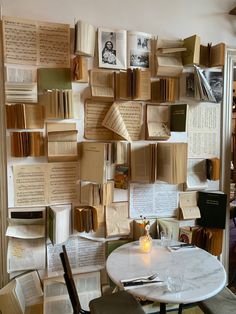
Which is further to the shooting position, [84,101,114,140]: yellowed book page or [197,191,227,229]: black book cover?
[197,191,227,229]: black book cover

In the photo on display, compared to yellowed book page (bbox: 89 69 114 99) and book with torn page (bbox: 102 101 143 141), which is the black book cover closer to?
book with torn page (bbox: 102 101 143 141)

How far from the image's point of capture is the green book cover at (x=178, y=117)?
2.03m

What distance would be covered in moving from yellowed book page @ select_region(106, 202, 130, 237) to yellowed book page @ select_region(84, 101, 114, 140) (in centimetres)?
50

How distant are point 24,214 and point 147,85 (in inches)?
47.6

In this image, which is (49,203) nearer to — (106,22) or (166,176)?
(166,176)

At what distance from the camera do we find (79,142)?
6.53 ft

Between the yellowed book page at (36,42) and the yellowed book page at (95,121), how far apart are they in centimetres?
33

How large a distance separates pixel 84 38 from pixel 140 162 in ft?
2.99

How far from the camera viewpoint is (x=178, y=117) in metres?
2.07

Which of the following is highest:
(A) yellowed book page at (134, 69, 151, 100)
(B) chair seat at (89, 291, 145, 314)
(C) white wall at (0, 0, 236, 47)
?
(C) white wall at (0, 0, 236, 47)

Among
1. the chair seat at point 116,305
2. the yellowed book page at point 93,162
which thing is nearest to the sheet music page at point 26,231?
the yellowed book page at point 93,162

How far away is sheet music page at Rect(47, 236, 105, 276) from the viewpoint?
198 centimetres

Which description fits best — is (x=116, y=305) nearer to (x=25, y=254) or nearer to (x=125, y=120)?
(x=25, y=254)

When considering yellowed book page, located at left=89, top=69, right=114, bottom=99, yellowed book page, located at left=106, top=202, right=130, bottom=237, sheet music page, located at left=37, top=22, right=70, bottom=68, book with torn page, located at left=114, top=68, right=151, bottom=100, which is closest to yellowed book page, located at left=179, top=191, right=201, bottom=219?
yellowed book page, located at left=106, top=202, right=130, bottom=237
